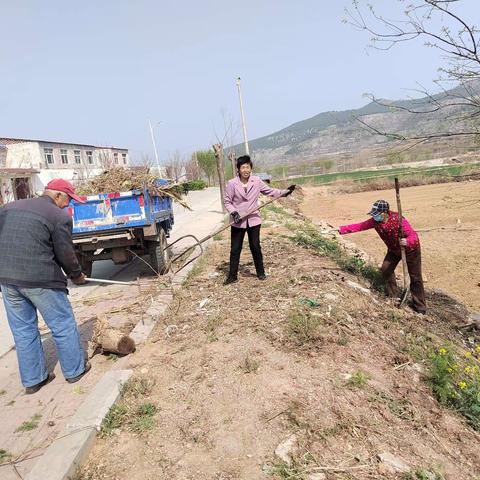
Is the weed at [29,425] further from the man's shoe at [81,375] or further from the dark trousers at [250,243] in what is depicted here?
the dark trousers at [250,243]

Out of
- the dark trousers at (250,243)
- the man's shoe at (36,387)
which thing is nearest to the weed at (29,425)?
the man's shoe at (36,387)

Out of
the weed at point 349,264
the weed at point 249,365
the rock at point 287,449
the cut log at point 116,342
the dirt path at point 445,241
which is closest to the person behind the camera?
the rock at point 287,449

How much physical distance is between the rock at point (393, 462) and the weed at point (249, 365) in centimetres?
123

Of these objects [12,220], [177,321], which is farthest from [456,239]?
[12,220]

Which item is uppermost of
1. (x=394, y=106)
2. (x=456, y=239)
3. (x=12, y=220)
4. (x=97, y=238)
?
(x=394, y=106)

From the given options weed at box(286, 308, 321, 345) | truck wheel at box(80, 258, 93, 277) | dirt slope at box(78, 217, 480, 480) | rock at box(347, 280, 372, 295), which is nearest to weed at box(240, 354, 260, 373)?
dirt slope at box(78, 217, 480, 480)

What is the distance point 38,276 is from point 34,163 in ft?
122

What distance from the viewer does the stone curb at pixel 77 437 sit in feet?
8.59

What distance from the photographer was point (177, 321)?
5059mm

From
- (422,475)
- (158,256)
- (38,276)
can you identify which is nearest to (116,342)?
(38,276)

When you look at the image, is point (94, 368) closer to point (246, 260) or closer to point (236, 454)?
point (236, 454)

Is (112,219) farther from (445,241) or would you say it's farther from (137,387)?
(445,241)

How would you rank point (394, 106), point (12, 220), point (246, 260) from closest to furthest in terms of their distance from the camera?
1. point (12, 220)
2. point (394, 106)
3. point (246, 260)

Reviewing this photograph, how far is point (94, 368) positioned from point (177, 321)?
1112 mm
